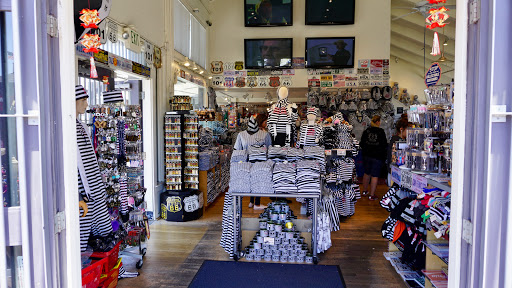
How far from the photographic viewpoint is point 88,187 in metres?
3.07

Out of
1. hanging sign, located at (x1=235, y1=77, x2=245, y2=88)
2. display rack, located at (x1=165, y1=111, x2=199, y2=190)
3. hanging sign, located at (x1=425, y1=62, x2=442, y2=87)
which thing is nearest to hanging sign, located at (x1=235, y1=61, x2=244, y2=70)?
hanging sign, located at (x1=235, y1=77, x2=245, y2=88)

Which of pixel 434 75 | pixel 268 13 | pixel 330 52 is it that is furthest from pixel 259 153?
pixel 268 13

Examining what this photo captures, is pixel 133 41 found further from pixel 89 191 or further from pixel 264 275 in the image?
pixel 264 275

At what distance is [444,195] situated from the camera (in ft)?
9.27

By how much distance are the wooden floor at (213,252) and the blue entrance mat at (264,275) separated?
12cm

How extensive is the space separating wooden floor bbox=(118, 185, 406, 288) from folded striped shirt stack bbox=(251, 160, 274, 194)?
0.73 m

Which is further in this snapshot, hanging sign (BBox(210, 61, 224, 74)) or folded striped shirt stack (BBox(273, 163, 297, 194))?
hanging sign (BBox(210, 61, 224, 74))

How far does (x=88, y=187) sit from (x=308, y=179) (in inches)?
87.2

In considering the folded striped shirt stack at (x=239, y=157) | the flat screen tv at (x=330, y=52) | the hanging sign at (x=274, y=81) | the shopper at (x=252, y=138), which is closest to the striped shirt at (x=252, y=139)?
the shopper at (x=252, y=138)

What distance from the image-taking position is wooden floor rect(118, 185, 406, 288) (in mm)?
3666

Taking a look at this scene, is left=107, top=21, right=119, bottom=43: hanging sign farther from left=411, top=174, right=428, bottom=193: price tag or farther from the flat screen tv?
the flat screen tv

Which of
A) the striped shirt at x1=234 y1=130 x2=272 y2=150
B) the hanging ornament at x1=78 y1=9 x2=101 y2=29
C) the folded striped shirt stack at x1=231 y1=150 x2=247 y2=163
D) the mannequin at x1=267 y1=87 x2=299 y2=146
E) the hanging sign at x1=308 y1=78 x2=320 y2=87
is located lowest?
the folded striped shirt stack at x1=231 y1=150 x2=247 y2=163

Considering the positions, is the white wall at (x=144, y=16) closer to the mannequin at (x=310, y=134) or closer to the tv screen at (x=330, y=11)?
the mannequin at (x=310, y=134)

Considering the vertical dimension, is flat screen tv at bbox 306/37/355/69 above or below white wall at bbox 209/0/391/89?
below
